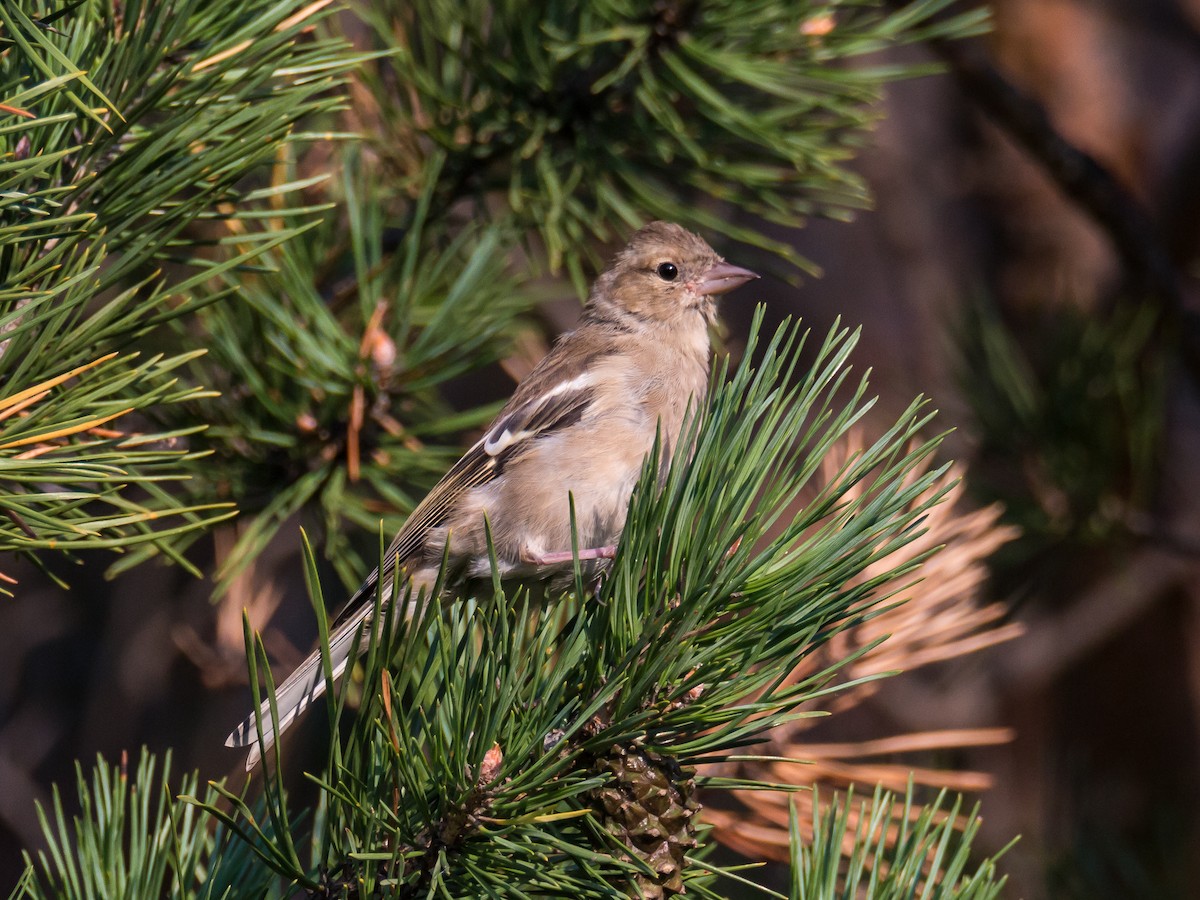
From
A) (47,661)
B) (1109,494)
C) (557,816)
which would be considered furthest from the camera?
(47,661)

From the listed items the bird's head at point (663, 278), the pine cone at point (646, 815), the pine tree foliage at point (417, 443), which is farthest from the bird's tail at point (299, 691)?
the bird's head at point (663, 278)

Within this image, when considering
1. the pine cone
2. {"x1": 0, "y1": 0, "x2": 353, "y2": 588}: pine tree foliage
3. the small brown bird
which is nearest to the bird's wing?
the small brown bird

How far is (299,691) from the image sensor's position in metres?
2.30

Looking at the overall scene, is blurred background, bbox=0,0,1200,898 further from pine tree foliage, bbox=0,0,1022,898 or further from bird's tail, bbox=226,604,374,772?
pine tree foliage, bbox=0,0,1022,898

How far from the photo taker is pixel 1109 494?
10.2 feet

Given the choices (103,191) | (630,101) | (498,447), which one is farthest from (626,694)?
(498,447)

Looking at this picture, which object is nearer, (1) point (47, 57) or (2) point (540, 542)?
(1) point (47, 57)

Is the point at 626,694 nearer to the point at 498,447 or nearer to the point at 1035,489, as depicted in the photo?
the point at 498,447

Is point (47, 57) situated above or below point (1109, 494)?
above

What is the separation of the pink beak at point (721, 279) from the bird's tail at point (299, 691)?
4.76 feet

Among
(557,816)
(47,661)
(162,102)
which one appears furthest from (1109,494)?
(47,661)

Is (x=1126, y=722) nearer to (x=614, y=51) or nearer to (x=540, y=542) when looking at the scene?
(x=540, y=542)

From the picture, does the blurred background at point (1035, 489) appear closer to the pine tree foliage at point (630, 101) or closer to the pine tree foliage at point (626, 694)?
the pine tree foliage at point (630, 101)

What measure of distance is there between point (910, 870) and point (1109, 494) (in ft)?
6.50
